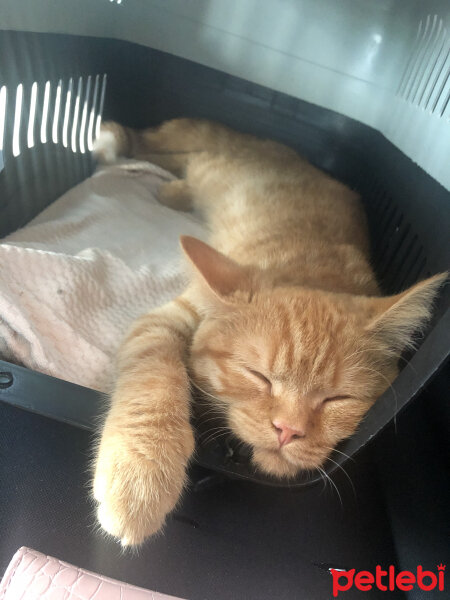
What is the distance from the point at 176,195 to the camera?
1790 mm

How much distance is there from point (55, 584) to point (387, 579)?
57 cm

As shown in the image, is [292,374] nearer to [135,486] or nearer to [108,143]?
[135,486]

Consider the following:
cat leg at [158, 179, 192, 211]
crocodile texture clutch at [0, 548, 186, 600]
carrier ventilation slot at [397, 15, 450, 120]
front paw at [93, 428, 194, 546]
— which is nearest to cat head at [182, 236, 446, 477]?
front paw at [93, 428, 194, 546]

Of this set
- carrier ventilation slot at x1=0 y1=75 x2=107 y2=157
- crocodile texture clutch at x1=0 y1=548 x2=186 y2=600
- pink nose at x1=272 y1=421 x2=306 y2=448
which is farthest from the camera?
carrier ventilation slot at x1=0 y1=75 x2=107 y2=157

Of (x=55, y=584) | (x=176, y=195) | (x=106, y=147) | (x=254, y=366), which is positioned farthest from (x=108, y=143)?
(x=55, y=584)

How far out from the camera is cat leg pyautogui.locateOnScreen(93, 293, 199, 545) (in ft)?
2.23

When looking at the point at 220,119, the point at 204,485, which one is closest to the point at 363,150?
the point at 220,119

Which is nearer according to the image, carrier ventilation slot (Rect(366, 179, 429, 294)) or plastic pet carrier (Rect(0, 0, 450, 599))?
plastic pet carrier (Rect(0, 0, 450, 599))

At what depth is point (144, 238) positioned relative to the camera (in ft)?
4.86

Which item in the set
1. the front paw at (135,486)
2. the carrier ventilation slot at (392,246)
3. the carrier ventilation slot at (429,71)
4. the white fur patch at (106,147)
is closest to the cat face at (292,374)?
the front paw at (135,486)

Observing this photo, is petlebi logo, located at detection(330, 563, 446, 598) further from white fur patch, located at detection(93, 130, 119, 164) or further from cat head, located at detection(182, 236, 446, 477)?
white fur patch, located at detection(93, 130, 119, 164)

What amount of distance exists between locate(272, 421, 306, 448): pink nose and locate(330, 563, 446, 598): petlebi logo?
264mm

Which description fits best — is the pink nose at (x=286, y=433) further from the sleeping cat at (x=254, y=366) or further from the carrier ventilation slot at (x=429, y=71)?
the carrier ventilation slot at (x=429, y=71)

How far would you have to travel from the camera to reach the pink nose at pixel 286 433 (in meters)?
0.79
